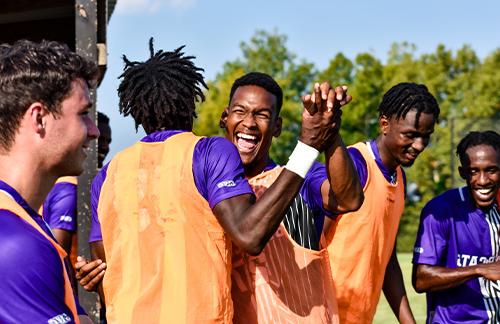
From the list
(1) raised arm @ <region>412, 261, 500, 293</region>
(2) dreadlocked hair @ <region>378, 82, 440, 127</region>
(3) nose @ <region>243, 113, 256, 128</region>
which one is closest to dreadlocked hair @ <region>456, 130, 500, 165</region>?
(2) dreadlocked hair @ <region>378, 82, 440, 127</region>

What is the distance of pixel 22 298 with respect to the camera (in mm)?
2180

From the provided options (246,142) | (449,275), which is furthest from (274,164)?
(449,275)

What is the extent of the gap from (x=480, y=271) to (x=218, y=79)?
60.9 metres

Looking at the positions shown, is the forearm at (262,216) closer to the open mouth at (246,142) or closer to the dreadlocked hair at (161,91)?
the dreadlocked hair at (161,91)

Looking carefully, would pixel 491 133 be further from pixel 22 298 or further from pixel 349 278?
pixel 22 298

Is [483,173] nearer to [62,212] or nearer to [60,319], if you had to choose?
[62,212]

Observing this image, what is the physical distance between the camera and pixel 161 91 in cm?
396

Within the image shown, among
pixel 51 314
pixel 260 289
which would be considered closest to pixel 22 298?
pixel 51 314

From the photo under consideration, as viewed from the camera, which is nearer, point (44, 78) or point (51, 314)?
point (51, 314)

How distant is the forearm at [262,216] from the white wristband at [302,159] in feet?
0.07

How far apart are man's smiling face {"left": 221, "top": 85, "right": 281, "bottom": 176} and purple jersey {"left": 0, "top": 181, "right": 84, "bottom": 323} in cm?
201

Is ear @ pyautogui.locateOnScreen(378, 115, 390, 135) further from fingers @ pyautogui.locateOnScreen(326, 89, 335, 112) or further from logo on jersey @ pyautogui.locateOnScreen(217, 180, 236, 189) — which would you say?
logo on jersey @ pyautogui.locateOnScreen(217, 180, 236, 189)

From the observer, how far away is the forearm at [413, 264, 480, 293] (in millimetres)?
5699

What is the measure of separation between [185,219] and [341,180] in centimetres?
68
